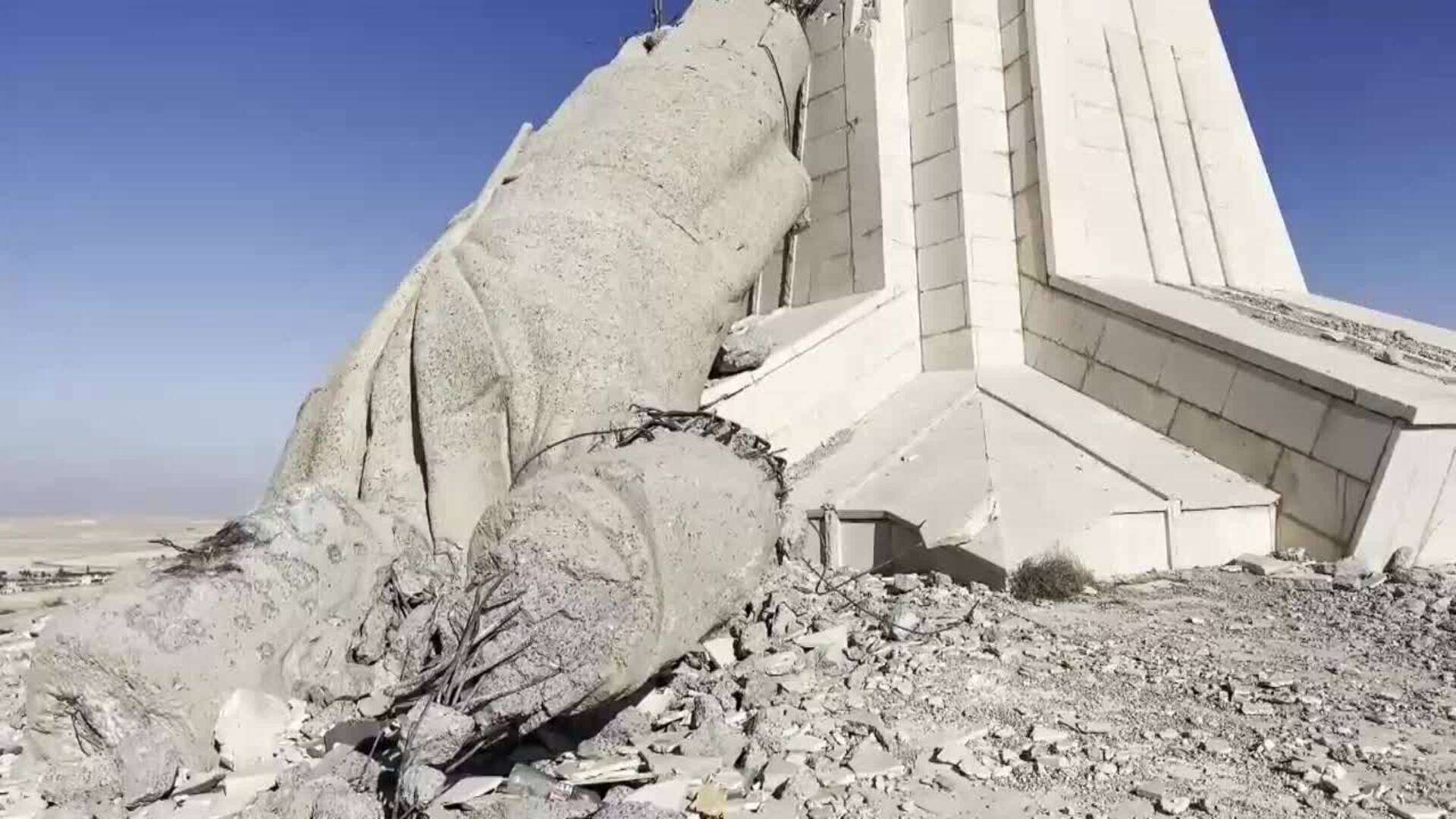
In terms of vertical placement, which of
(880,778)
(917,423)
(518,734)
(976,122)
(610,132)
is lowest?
(880,778)

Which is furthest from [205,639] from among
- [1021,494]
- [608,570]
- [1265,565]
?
[1265,565]

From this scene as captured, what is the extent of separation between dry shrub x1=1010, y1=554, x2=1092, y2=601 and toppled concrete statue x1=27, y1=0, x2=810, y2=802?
1989 millimetres

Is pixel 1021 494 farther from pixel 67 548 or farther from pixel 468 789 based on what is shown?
pixel 67 548

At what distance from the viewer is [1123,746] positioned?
317 cm

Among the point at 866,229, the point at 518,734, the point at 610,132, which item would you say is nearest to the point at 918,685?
the point at 518,734

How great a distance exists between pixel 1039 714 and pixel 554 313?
2.08 m

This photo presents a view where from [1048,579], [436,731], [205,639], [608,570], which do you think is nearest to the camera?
[436,731]

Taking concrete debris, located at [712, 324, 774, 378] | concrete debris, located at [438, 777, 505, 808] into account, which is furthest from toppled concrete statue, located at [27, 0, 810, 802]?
concrete debris, located at [712, 324, 774, 378]

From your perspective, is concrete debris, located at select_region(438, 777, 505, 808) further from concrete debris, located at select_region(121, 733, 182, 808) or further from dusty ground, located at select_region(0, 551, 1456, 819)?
concrete debris, located at select_region(121, 733, 182, 808)

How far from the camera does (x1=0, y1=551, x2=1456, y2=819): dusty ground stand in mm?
2832

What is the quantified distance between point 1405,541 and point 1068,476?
68.6 inches

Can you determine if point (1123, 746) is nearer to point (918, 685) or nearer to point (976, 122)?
point (918, 685)

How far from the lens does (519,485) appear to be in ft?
9.17

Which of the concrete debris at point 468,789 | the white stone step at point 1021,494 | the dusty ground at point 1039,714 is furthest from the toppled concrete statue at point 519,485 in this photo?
the white stone step at point 1021,494
